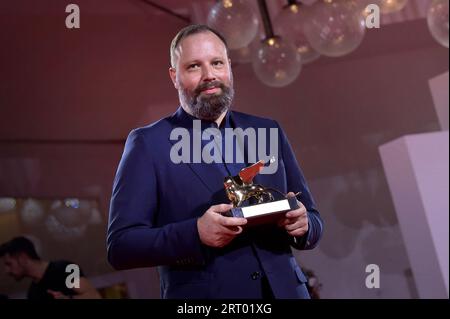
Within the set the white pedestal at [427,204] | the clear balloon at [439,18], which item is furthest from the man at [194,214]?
the white pedestal at [427,204]

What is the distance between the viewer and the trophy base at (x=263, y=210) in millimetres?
1053

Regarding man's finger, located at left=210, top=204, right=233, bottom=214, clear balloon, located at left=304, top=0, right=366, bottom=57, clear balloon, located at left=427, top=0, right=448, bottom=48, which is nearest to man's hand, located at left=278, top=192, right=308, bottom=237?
man's finger, located at left=210, top=204, right=233, bottom=214

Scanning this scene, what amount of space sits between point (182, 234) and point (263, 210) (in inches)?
6.1

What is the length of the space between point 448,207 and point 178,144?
254 centimetres

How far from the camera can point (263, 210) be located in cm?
106

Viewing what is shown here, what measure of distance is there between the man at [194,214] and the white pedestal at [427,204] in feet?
7.48

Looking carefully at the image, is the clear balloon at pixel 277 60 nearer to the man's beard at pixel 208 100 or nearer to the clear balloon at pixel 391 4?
the clear balloon at pixel 391 4

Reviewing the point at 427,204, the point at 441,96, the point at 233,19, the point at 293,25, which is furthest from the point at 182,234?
the point at 441,96

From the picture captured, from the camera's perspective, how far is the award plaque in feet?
3.47

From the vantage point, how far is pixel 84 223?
10.8 feet

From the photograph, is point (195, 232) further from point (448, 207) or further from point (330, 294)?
point (330, 294)

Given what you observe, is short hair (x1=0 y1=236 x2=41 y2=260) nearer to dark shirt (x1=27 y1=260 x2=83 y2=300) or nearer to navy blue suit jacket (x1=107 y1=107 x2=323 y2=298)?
dark shirt (x1=27 y1=260 x2=83 y2=300)

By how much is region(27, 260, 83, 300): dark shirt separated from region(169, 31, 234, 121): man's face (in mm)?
1842

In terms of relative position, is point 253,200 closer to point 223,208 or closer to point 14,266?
point 223,208
